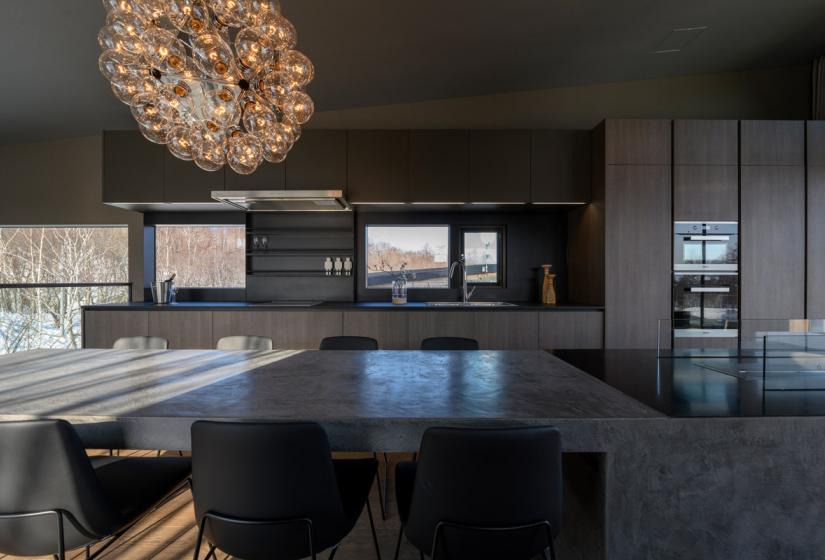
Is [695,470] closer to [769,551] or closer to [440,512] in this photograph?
[769,551]

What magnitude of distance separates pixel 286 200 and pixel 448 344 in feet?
6.86

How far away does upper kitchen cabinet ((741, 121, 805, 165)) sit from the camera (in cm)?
355

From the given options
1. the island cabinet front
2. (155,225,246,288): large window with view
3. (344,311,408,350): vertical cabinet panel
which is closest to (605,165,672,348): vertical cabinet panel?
the island cabinet front

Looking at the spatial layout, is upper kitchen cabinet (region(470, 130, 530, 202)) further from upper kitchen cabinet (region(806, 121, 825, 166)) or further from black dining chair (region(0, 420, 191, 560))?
black dining chair (region(0, 420, 191, 560))

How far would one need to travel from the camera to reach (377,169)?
12.7 feet

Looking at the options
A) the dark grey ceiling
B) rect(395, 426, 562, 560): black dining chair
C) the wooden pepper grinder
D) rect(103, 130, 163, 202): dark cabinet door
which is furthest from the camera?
the wooden pepper grinder

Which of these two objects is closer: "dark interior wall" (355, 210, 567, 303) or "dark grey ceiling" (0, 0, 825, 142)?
"dark grey ceiling" (0, 0, 825, 142)

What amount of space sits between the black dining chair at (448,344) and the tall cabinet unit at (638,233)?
1724mm

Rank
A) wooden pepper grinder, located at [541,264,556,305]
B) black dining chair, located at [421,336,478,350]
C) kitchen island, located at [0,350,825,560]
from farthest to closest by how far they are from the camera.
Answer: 1. wooden pepper grinder, located at [541,264,556,305]
2. black dining chair, located at [421,336,478,350]
3. kitchen island, located at [0,350,825,560]

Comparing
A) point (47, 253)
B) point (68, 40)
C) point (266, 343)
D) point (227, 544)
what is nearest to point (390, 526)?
point (227, 544)

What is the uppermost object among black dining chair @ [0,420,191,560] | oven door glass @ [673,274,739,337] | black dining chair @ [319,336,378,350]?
oven door glass @ [673,274,739,337]

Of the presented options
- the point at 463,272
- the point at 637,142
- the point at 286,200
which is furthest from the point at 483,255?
the point at 286,200

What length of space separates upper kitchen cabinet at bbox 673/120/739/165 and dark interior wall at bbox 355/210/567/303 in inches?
47.8

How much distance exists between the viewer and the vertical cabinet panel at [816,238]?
354 cm
